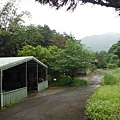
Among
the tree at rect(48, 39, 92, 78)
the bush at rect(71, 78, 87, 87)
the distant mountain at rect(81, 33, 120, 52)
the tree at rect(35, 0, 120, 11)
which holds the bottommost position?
the bush at rect(71, 78, 87, 87)

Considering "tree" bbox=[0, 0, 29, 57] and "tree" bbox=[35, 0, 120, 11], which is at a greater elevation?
"tree" bbox=[0, 0, 29, 57]

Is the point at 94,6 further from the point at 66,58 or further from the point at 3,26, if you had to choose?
the point at 3,26

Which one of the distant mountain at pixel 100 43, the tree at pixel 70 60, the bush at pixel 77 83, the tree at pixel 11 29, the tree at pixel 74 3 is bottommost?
the bush at pixel 77 83

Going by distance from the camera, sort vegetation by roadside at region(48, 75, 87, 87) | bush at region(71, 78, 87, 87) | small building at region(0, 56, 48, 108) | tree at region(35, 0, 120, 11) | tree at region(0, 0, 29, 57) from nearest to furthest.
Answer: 1. tree at region(35, 0, 120, 11)
2. small building at region(0, 56, 48, 108)
3. bush at region(71, 78, 87, 87)
4. vegetation by roadside at region(48, 75, 87, 87)
5. tree at region(0, 0, 29, 57)

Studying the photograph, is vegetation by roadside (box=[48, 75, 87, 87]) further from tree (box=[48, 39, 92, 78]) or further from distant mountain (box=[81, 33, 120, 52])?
distant mountain (box=[81, 33, 120, 52])

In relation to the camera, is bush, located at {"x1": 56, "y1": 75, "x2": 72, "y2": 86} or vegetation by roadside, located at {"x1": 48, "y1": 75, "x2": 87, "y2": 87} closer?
vegetation by roadside, located at {"x1": 48, "y1": 75, "x2": 87, "y2": 87}

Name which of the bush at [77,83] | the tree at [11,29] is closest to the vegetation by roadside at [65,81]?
the bush at [77,83]

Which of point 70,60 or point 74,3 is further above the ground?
point 74,3

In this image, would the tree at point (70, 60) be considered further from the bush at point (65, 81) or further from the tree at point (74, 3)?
the tree at point (74, 3)

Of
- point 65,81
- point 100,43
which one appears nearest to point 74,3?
point 65,81

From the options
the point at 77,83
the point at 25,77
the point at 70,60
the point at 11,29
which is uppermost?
the point at 11,29

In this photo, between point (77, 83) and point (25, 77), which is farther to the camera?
point (77, 83)

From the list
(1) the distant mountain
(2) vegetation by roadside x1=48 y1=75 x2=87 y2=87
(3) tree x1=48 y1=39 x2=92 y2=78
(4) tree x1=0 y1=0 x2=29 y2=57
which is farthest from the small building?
(1) the distant mountain

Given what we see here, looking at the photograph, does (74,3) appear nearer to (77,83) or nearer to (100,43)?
(77,83)
